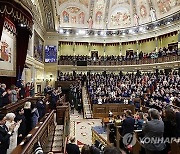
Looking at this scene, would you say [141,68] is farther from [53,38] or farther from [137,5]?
[53,38]

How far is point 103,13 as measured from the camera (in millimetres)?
28469

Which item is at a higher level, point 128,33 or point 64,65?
point 128,33

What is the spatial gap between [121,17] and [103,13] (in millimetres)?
2639

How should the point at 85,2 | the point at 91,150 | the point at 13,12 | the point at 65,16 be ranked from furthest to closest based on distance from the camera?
the point at 65,16
the point at 85,2
the point at 13,12
the point at 91,150

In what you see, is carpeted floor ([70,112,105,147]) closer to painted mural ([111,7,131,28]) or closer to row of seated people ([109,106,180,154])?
row of seated people ([109,106,180,154])

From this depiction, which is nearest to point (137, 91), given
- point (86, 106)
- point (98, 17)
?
point (86, 106)

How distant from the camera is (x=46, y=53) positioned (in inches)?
953

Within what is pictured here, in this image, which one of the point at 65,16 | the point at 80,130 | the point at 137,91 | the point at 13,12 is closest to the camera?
the point at 13,12

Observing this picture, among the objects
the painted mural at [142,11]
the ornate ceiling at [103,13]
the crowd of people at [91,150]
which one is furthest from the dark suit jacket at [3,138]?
the painted mural at [142,11]

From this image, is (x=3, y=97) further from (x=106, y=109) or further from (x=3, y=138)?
(x=106, y=109)

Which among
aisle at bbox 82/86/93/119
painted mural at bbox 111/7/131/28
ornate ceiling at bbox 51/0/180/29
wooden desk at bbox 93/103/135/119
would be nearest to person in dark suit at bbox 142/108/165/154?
aisle at bbox 82/86/93/119

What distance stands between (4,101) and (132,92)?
42.0 ft

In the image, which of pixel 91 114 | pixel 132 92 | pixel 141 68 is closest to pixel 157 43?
pixel 141 68

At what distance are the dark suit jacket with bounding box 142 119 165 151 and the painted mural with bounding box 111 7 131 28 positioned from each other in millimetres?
26239
